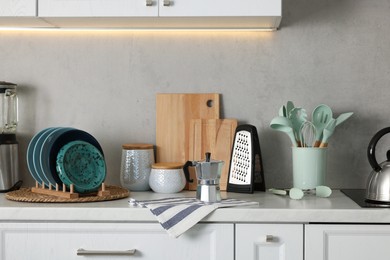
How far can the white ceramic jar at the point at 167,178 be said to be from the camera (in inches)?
109

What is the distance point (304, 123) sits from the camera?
2836 millimetres

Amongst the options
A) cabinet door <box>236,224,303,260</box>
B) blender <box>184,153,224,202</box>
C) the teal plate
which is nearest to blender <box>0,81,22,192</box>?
the teal plate

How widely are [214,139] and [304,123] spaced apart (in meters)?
0.38

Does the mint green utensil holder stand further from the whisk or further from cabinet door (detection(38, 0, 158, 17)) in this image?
cabinet door (detection(38, 0, 158, 17))

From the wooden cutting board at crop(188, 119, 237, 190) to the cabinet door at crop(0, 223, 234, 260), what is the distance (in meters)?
0.52

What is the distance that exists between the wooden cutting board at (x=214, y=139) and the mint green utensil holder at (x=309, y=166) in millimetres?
298

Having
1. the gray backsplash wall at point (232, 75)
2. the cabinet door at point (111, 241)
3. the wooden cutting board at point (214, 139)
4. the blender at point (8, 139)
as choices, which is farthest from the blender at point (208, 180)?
the blender at point (8, 139)

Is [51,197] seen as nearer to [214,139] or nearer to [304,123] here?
[214,139]

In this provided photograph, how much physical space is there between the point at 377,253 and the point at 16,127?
1.59 m

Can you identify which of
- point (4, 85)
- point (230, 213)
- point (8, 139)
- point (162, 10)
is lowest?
point (230, 213)

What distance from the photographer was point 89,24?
2.90 metres

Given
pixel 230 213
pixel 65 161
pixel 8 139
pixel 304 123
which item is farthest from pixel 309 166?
pixel 8 139

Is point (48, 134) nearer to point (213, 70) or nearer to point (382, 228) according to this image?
point (213, 70)

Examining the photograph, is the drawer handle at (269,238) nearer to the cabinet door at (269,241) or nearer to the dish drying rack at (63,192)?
the cabinet door at (269,241)
